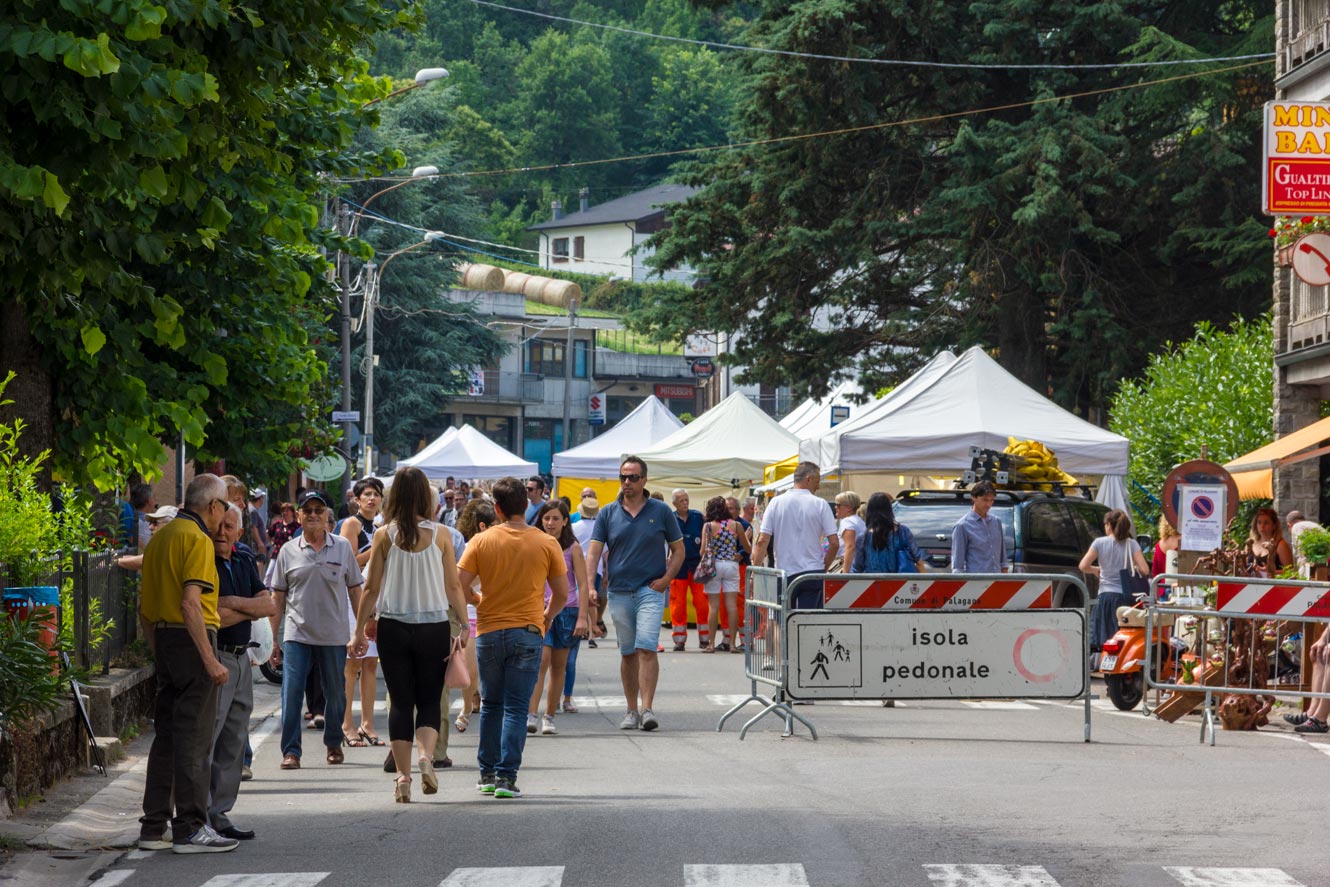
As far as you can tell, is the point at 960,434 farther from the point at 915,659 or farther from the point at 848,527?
the point at 915,659

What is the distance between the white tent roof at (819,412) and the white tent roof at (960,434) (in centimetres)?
1244

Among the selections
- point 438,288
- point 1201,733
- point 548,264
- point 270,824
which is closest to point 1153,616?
point 1201,733

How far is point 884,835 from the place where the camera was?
9281 millimetres

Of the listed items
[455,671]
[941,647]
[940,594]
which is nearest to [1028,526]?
[940,594]

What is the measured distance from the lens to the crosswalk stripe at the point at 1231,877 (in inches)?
312

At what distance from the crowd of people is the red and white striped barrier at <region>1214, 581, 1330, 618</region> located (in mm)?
252

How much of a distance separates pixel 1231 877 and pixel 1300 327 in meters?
21.6

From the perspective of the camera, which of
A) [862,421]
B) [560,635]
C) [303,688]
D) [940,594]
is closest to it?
[303,688]

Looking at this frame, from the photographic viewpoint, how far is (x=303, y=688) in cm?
1331

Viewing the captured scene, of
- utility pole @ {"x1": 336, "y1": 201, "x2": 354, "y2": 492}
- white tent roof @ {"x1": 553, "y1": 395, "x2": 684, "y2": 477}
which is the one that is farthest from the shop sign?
utility pole @ {"x1": 336, "y1": 201, "x2": 354, "y2": 492}

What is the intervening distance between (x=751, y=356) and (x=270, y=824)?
93.1 ft

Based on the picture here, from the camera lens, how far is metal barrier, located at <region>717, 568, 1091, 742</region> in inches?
556

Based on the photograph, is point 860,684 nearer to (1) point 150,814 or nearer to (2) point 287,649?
(2) point 287,649

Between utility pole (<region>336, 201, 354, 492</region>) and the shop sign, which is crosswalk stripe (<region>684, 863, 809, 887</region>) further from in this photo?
the shop sign
